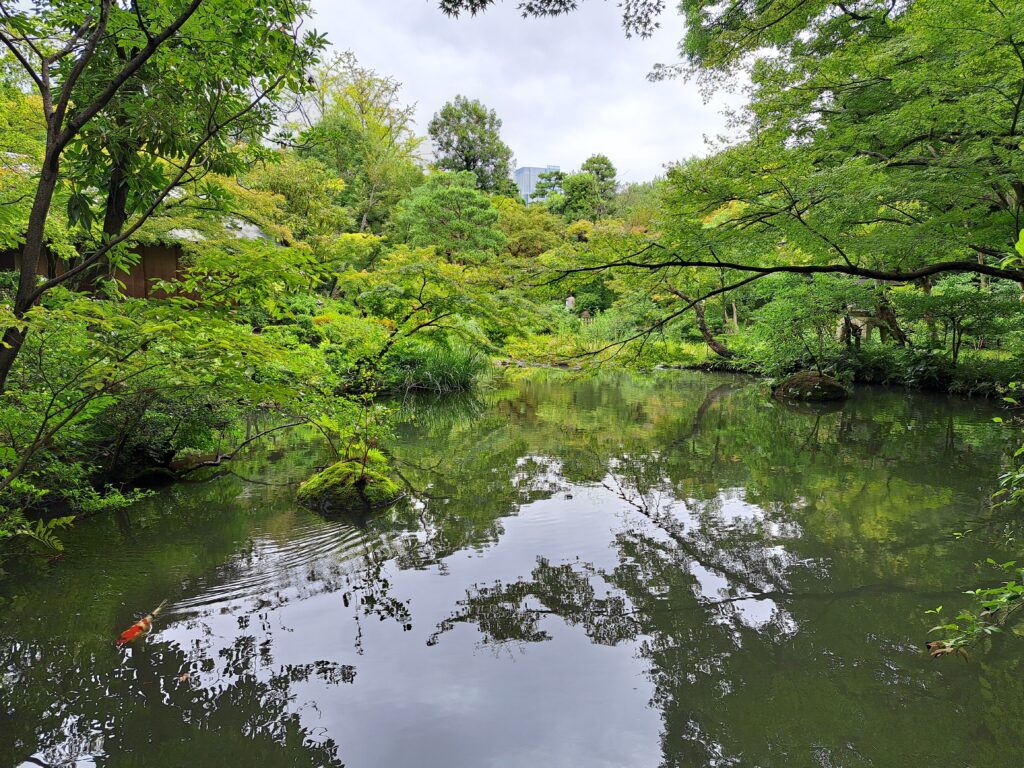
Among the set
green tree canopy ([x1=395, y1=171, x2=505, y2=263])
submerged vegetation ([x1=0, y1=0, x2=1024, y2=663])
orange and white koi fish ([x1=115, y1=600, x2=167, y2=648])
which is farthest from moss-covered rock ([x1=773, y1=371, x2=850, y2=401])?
orange and white koi fish ([x1=115, y1=600, x2=167, y2=648])

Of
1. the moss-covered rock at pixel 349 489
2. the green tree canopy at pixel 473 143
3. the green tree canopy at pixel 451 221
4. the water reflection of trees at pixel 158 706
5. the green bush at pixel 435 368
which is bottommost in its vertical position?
the water reflection of trees at pixel 158 706

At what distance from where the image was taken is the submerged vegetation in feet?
5.94

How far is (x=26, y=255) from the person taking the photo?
132 centimetres

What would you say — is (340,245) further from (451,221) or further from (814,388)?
(814,388)

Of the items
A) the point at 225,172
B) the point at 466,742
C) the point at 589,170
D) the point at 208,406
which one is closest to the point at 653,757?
the point at 466,742

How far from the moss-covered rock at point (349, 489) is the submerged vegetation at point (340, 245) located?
0.03 meters

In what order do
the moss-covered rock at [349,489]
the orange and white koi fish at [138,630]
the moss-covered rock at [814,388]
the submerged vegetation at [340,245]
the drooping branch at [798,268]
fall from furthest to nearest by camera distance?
the moss-covered rock at [814,388] → the moss-covered rock at [349,489] → the drooping branch at [798,268] → the orange and white koi fish at [138,630] → the submerged vegetation at [340,245]

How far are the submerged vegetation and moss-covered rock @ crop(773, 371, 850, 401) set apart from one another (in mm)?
97

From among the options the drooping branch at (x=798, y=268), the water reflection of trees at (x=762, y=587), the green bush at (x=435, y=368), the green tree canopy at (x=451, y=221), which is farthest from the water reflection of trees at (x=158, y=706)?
the green tree canopy at (x=451, y=221)

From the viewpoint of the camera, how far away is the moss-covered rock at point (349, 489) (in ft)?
14.3

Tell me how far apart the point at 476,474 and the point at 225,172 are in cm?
388

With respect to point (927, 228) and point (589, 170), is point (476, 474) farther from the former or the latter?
point (589, 170)

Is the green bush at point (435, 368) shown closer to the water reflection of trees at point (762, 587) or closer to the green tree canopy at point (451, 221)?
the water reflection of trees at point (762, 587)

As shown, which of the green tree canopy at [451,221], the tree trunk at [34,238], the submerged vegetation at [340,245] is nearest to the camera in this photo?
the tree trunk at [34,238]
